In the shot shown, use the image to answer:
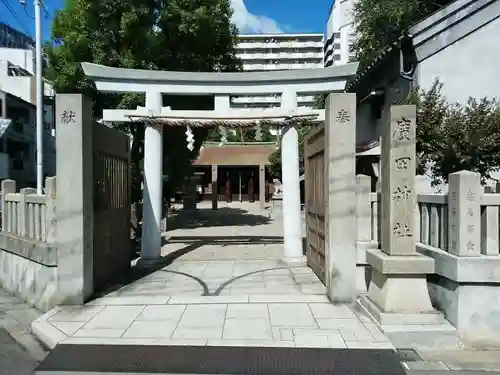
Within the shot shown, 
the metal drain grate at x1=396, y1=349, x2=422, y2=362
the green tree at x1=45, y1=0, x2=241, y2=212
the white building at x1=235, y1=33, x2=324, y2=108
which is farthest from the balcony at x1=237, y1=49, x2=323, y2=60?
the metal drain grate at x1=396, y1=349, x2=422, y2=362

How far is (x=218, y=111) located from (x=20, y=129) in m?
26.0

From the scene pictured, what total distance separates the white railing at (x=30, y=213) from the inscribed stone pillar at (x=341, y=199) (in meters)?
4.02

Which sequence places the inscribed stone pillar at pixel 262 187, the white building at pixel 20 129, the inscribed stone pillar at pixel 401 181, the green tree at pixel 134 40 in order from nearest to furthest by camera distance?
the inscribed stone pillar at pixel 401 181
the green tree at pixel 134 40
the white building at pixel 20 129
the inscribed stone pillar at pixel 262 187

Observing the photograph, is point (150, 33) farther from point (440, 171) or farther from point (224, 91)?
point (440, 171)

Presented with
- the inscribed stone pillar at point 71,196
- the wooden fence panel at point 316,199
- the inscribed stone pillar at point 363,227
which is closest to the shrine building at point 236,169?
the wooden fence panel at point 316,199

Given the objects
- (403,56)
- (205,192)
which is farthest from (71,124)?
(205,192)

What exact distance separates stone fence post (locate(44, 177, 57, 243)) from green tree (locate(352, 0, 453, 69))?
12.5 metres

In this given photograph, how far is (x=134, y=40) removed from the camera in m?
13.0

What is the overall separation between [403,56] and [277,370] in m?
11.1

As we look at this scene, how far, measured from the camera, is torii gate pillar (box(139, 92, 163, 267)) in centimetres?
899

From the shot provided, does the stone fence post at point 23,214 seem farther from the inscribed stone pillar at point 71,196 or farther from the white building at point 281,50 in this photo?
the white building at point 281,50

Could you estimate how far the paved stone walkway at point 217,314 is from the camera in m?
5.04

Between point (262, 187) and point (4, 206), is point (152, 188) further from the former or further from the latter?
point (262, 187)

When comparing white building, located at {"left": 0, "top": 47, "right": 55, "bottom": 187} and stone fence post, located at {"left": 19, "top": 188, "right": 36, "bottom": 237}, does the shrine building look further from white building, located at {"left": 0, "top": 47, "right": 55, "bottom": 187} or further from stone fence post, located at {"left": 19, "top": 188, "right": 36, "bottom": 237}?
stone fence post, located at {"left": 19, "top": 188, "right": 36, "bottom": 237}
